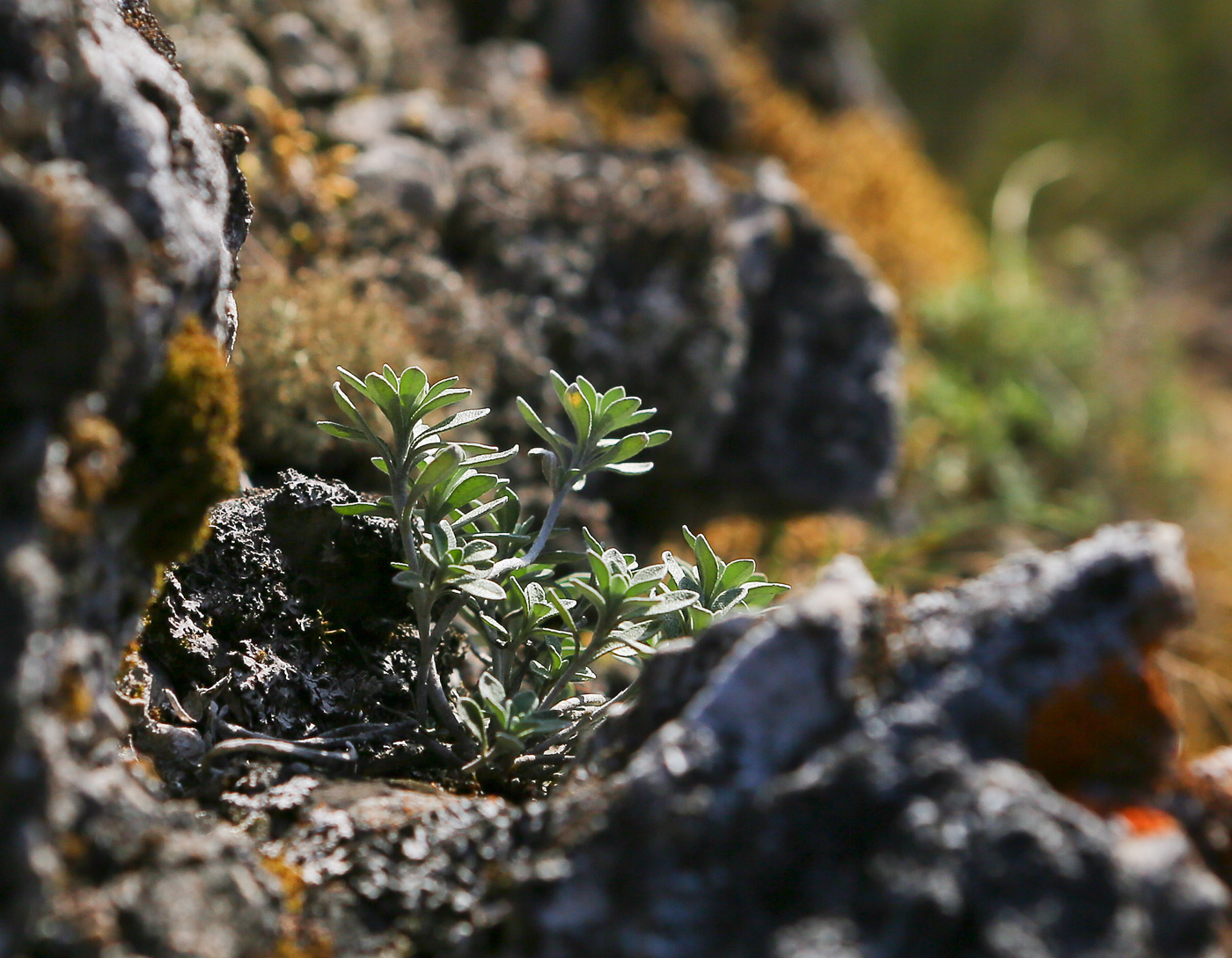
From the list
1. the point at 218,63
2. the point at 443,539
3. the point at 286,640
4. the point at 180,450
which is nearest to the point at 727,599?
the point at 443,539

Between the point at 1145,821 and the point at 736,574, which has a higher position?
the point at 1145,821

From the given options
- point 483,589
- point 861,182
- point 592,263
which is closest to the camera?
point 483,589

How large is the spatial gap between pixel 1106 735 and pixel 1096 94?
37.0 ft

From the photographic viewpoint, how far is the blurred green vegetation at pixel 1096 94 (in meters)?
10.3

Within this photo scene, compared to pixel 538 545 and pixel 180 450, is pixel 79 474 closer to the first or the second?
pixel 180 450

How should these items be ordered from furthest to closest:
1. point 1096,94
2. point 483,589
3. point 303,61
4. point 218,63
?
1. point 1096,94
2. point 303,61
3. point 218,63
4. point 483,589

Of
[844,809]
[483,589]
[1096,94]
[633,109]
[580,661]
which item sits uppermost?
Result: [1096,94]

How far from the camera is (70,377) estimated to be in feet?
3.44

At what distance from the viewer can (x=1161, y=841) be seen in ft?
3.63

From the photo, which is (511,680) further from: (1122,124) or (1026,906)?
(1122,124)

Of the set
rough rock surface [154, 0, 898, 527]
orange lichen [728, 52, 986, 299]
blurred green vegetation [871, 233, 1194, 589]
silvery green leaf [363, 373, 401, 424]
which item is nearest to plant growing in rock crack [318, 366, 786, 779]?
silvery green leaf [363, 373, 401, 424]

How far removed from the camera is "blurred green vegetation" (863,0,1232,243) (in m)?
10.3

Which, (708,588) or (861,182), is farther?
(861,182)

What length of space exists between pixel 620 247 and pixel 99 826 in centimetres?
277
